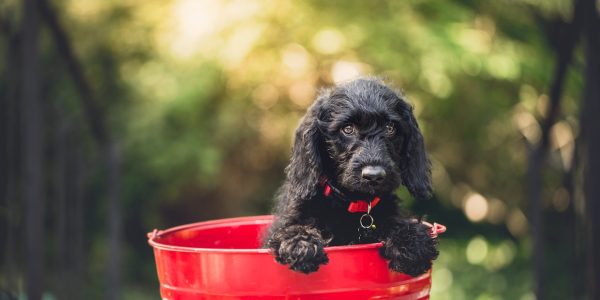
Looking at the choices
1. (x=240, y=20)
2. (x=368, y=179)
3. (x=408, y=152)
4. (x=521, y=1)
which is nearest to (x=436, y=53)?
(x=521, y=1)

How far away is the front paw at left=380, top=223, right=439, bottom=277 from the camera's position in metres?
1.72

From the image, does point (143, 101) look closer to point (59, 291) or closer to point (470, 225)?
point (59, 291)

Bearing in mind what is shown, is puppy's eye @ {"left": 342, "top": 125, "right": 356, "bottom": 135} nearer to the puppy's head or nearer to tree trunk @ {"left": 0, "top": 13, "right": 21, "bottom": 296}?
the puppy's head

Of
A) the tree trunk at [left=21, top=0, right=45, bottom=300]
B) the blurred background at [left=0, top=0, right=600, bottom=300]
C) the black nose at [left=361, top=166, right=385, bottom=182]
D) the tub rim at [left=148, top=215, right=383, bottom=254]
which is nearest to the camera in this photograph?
the tub rim at [left=148, top=215, right=383, bottom=254]

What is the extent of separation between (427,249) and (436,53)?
12.6 feet

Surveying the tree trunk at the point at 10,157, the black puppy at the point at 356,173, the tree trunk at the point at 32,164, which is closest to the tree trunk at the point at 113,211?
the tree trunk at the point at 10,157

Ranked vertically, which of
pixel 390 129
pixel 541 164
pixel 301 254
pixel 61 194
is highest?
pixel 390 129

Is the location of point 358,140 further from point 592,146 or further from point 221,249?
point 592,146

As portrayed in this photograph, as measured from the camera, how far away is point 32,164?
9.12 feet

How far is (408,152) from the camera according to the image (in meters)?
2.21

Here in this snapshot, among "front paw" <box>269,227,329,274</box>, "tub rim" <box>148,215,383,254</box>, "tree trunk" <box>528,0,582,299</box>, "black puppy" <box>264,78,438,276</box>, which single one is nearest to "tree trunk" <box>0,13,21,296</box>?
"tub rim" <box>148,215,383,254</box>

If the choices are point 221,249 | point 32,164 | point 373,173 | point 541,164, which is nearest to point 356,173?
point 373,173

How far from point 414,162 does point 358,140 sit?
0.23 meters

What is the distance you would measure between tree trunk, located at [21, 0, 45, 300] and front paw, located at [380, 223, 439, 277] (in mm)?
1540
